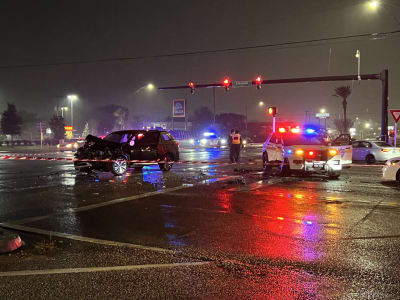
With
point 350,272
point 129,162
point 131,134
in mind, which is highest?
point 131,134

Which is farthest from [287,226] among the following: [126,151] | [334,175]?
[126,151]

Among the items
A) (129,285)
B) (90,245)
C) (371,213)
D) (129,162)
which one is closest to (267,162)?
(129,162)

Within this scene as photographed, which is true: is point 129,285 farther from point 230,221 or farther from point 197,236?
point 230,221

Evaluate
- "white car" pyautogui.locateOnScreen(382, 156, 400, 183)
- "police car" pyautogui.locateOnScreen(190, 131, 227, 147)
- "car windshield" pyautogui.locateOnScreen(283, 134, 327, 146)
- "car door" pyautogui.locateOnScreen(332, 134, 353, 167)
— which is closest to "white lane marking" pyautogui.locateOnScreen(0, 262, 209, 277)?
"white car" pyautogui.locateOnScreen(382, 156, 400, 183)

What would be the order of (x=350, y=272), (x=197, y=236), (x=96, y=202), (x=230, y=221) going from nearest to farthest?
1. (x=350, y=272)
2. (x=197, y=236)
3. (x=230, y=221)
4. (x=96, y=202)

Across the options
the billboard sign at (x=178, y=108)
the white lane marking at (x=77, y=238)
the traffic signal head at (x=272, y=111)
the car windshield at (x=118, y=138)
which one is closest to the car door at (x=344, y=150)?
→ the traffic signal head at (x=272, y=111)

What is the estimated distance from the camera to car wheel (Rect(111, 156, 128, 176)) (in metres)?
14.4

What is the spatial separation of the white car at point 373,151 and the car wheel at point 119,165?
13.6 metres

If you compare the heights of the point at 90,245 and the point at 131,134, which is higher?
the point at 131,134

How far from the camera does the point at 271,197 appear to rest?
968cm

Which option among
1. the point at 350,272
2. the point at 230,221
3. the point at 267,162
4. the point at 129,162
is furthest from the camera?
the point at 267,162

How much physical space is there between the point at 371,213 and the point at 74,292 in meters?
6.25

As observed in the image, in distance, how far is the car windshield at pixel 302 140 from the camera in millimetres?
14008

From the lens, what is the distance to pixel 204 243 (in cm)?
573
